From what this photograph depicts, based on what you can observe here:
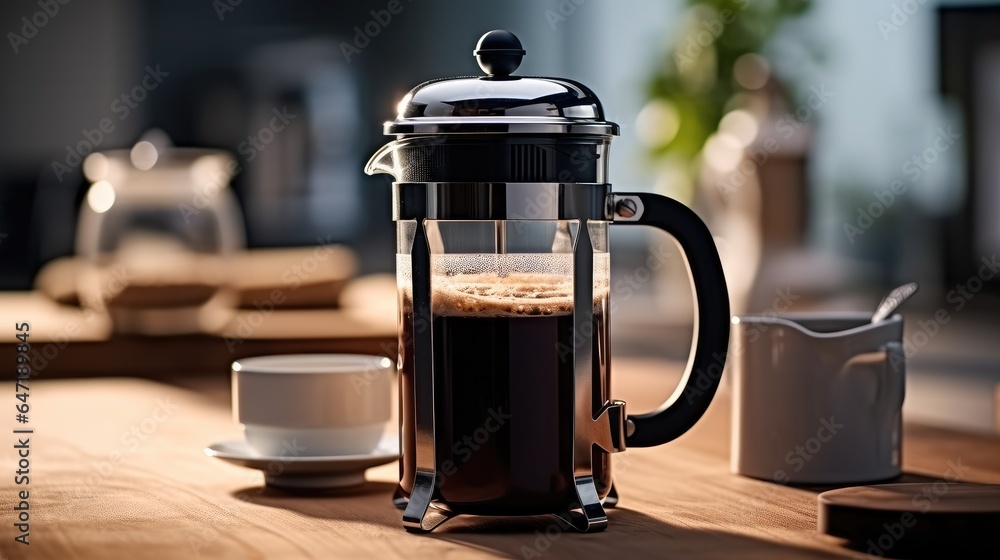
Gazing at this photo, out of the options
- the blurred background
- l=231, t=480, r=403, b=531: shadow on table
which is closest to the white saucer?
l=231, t=480, r=403, b=531: shadow on table

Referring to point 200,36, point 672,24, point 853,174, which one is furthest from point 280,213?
point 853,174

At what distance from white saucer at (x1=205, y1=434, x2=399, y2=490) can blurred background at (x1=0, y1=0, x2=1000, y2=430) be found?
291 centimetres

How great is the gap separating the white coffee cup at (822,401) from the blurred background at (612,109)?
2.85 metres

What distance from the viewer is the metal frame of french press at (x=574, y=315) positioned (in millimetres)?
736

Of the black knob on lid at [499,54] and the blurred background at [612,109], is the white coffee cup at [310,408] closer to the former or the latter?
the black knob on lid at [499,54]

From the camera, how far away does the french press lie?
2.41 feet

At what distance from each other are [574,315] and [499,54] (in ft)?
0.60

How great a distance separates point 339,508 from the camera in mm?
802

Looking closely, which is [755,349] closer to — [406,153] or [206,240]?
[406,153]

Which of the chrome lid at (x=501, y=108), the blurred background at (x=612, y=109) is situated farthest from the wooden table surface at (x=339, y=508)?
the blurred background at (x=612, y=109)

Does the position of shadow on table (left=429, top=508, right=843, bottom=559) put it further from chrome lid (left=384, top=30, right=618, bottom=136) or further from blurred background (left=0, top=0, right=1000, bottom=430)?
blurred background (left=0, top=0, right=1000, bottom=430)

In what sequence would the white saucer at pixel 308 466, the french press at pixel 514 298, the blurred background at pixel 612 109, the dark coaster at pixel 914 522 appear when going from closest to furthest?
the dark coaster at pixel 914 522, the french press at pixel 514 298, the white saucer at pixel 308 466, the blurred background at pixel 612 109

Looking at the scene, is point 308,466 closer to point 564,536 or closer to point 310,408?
point 310,408

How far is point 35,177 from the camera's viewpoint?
16.5 ft
